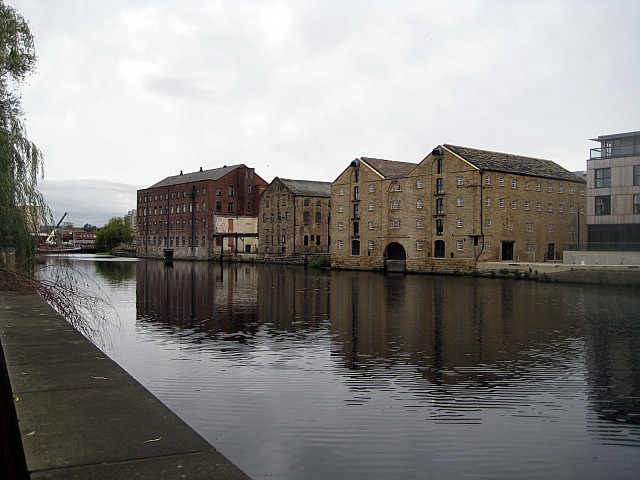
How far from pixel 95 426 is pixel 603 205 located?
51.5 metres

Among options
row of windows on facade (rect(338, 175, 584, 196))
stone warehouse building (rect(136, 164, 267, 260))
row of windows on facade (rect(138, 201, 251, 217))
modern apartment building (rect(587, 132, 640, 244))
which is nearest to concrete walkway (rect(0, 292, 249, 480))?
modern apartment building (rect(587, 132, 640, 244))

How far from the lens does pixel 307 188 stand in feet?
272

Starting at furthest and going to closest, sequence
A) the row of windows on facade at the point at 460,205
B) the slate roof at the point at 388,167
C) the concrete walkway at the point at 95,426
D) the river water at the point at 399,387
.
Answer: the slate roof at the point at 388,167
the row of windows on facade at the point at 460,205
the river water at the point at 399,387
the concrete walkway at the point at 95,426

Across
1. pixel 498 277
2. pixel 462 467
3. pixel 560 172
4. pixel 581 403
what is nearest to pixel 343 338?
pixel 581 403

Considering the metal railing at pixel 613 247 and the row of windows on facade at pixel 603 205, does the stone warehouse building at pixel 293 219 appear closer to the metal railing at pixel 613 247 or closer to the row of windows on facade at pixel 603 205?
the row of windows on facade at pixel 603 205

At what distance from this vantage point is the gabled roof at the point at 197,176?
92.9 m

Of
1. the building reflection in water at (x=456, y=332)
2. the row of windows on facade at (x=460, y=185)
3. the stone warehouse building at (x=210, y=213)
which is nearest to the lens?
the building reflection in water at (x=456, y=332)

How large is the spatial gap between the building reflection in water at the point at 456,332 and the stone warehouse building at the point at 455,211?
17023 mm

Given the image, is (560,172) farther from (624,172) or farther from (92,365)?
(92,365)

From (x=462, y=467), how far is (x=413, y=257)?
50381 millimetres

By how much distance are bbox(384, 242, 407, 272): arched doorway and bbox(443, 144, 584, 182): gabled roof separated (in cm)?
1109

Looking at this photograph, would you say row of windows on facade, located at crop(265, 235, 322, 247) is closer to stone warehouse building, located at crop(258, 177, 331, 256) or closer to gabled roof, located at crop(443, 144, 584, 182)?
stone warehouse building, located at crop(258, 177, 331, 256)

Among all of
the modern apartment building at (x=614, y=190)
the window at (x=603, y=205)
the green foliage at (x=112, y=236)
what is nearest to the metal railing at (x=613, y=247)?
the modern apartment building at (x=614, y=190)

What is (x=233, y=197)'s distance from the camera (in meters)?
91.8
